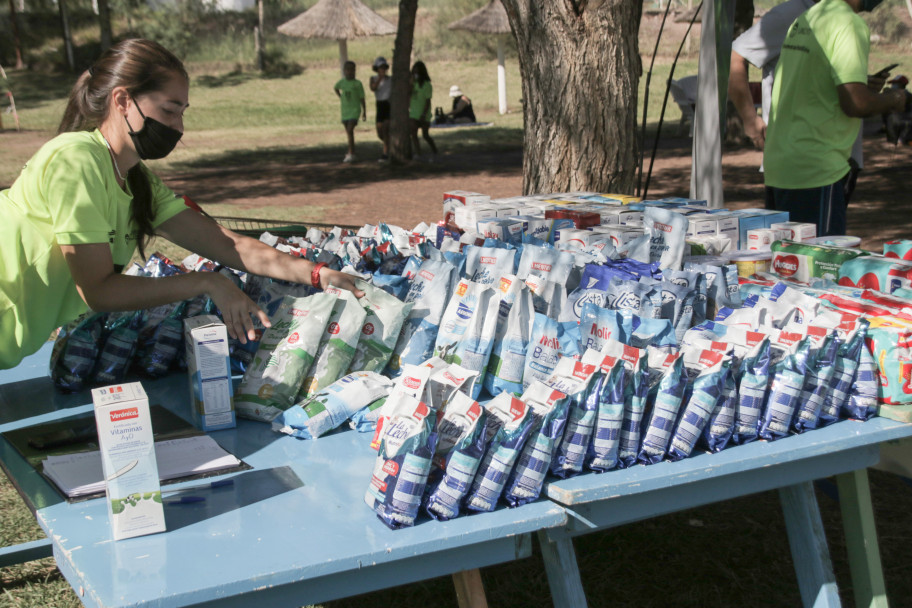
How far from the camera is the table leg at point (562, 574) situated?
1986 mm

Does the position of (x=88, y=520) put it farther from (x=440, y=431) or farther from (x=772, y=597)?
(x=772, y=597)

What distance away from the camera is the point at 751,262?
306 centimetres

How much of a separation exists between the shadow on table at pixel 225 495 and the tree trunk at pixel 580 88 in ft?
10.7

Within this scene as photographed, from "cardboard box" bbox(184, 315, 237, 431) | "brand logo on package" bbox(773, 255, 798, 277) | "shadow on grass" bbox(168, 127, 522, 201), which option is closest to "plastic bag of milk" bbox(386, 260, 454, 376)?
"cardboard box" bbox(184, 315, 237, 431)

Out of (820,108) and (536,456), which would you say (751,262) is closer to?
(820,108)

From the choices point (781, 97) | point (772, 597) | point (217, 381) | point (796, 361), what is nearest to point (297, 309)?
point (217, 381)

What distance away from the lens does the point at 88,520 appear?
1818mm

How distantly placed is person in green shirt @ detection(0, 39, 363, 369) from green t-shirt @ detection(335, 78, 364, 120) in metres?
12.8

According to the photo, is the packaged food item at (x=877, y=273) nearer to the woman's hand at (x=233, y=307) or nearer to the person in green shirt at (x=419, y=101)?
the woman's hand at (x=233, y=307)

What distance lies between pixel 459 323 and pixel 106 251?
100 cm

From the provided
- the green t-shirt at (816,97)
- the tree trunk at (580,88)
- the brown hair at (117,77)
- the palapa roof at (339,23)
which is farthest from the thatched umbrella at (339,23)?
the brown hair at (117,77)

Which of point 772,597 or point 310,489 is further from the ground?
point 310,489

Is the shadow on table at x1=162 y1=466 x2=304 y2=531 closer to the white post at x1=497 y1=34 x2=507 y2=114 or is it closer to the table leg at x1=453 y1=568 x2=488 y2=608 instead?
the table leg at x1=453 y1=568 x2=488 y2=608

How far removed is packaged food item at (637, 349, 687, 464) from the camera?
1990 millimetres
